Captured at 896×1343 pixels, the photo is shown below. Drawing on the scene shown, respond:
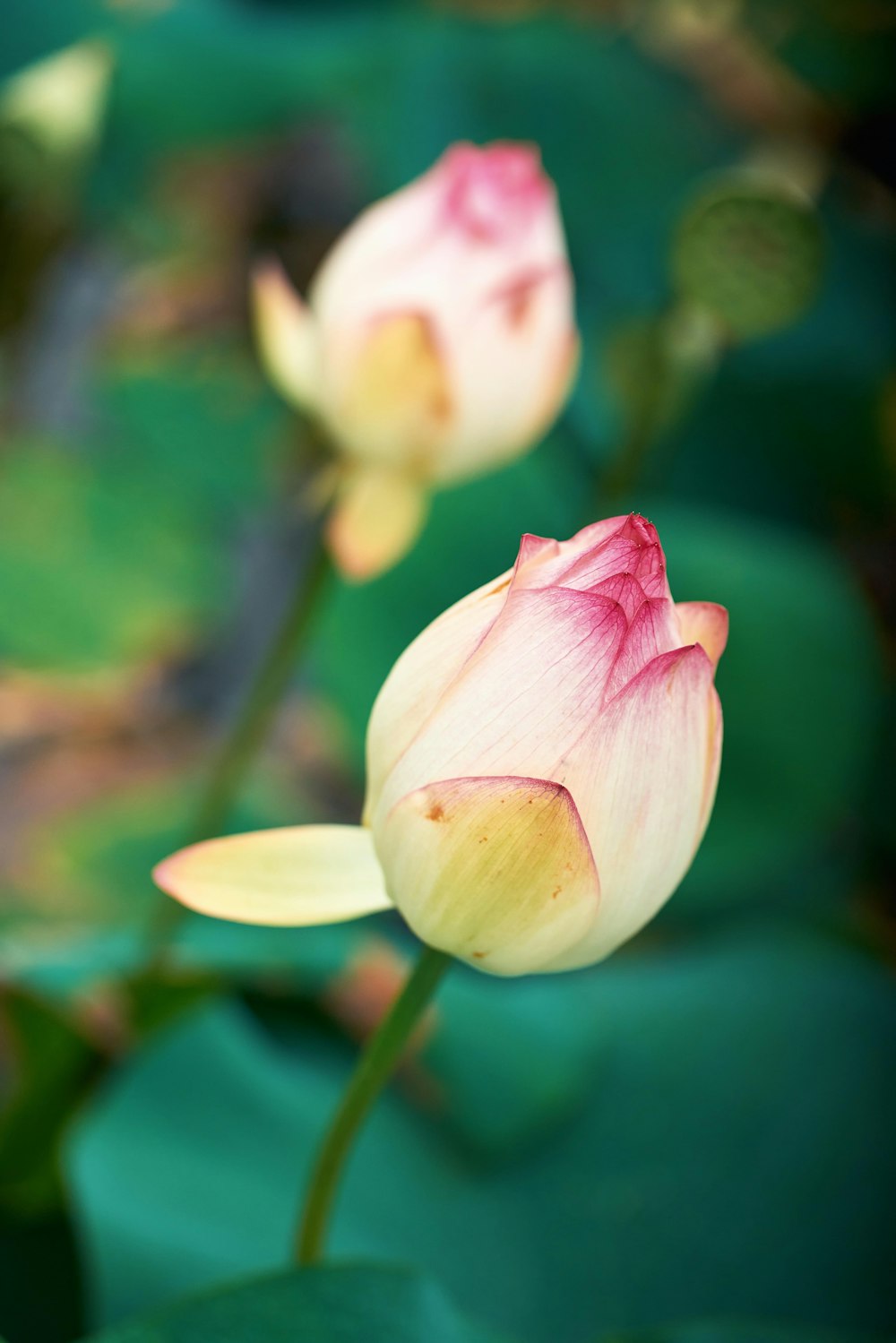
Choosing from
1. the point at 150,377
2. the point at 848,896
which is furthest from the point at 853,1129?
the point at 150,377

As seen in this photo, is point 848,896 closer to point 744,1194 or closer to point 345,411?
point 744,1194

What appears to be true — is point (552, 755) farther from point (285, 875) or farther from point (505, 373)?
point (505, 373)

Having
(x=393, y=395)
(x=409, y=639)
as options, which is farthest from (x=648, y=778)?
(x=409, y=639)

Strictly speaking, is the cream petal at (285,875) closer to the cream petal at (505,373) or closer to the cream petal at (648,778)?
the cream petal at (648,778)

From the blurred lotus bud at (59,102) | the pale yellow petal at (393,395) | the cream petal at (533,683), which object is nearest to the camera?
the cream petal at (533,683)

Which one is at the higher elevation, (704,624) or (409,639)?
(704,624)

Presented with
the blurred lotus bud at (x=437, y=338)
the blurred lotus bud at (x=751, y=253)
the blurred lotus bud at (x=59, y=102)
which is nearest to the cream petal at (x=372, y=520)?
the blurred lotus bud at (x=437, y=338)

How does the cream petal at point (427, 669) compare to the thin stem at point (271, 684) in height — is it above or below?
above
